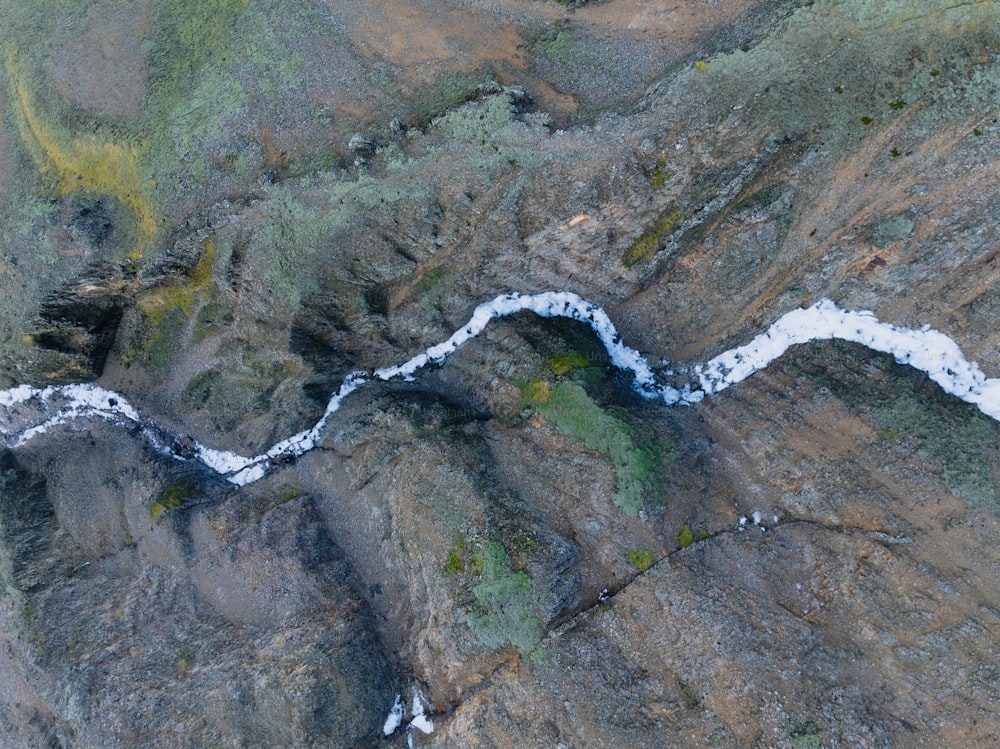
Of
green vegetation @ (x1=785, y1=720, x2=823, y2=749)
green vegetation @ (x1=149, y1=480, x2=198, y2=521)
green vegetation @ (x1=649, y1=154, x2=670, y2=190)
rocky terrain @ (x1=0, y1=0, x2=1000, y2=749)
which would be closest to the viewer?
green vegetation @ (x1=785, y1=720, x2=823, y2=749)

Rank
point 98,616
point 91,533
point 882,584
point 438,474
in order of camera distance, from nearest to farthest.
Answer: point 882,584 < point 438,474 < point 98,616 < point 91,533

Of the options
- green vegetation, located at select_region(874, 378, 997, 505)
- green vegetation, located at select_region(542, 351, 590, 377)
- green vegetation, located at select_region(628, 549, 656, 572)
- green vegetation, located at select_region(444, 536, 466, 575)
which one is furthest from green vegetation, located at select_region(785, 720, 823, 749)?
green vegetation, located at select_region(542, 351, 590, 377)

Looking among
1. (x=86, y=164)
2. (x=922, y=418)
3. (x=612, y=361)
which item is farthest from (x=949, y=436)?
(x=86, y=164)

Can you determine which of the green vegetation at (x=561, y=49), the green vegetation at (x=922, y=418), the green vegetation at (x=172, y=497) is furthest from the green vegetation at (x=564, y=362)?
the green vegetation at (x=172, y=497)

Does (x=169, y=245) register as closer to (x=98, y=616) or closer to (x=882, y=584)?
(x=98, y=616)

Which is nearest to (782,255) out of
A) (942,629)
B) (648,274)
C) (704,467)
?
(648,274)

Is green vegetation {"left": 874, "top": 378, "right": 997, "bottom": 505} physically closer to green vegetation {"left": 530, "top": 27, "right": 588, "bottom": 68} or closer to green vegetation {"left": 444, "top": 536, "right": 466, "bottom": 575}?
green vegetation {"left": 444, "top": 536, "right": 466, "bottom": 575}

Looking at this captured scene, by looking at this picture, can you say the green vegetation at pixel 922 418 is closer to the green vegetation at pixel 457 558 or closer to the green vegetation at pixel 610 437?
the green vegetation at pixel 610 437
